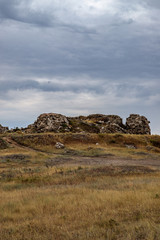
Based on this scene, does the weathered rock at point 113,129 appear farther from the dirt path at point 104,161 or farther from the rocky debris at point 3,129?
the dirt path at point 104,161

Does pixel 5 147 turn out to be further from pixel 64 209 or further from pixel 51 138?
pixel 64 209

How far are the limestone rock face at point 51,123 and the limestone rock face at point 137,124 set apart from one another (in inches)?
754

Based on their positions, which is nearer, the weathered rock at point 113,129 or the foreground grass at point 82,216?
the foreground grass at point 82,216

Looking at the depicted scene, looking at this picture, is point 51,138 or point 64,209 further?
point 51,138

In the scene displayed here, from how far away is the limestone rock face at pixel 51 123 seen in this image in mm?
73125

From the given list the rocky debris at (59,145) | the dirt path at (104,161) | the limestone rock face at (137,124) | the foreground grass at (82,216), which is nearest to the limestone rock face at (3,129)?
the rocky debris at (59,145)

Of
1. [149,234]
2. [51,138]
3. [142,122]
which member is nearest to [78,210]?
[149,234]

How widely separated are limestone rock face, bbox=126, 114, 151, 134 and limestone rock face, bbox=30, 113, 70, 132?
19.2 m

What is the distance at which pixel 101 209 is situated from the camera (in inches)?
408

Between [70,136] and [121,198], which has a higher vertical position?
[70,136]

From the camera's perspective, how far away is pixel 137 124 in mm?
77250

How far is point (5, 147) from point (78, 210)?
4406cm

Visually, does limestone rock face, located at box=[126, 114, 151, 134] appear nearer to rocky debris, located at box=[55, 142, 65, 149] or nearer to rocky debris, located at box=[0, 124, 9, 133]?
rocky debris, located at box=[55, 142, 65, 149]

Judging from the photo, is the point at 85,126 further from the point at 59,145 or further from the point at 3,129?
the point at 59,145
